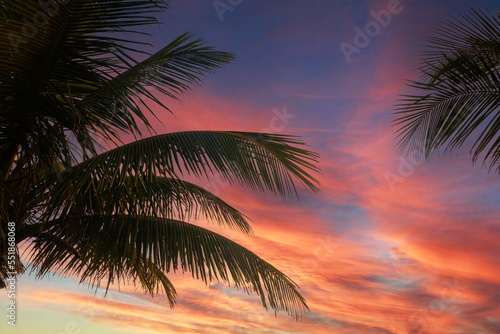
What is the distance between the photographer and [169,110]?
4.70 meters

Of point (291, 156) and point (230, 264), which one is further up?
point (291, 156)

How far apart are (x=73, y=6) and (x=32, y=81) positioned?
962mm

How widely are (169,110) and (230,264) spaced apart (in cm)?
231

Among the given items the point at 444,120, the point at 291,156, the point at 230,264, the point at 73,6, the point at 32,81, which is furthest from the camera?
the point at 230,264

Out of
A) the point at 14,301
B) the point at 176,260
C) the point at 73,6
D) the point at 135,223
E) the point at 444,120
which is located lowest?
the point at 14,301

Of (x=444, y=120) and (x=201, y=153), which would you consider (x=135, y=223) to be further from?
(x=444, y=120)

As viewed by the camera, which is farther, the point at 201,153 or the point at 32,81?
the point at 201,153

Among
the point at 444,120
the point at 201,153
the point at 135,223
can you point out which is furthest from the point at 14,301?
the point at 444,120

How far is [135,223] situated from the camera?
5617mm

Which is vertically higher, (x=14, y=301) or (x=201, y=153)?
(x=201, y=153)

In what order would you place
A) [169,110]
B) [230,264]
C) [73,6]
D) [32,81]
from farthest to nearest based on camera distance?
[230,264] < [169,110] < [32,81] < [73,6]

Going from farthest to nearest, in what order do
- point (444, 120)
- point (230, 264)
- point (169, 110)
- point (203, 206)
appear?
point (203, 206), point (230, 264), point (444, 120), point (169, 110)

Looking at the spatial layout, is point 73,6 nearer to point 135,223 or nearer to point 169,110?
point 169,110

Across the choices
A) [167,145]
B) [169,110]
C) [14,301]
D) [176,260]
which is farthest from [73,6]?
[14,301]
